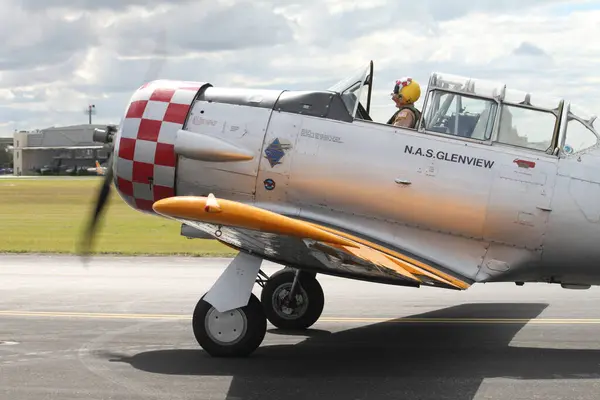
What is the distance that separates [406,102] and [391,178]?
95cm

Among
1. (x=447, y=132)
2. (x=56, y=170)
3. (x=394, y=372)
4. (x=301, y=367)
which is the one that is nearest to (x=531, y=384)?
(x=394, y=372)

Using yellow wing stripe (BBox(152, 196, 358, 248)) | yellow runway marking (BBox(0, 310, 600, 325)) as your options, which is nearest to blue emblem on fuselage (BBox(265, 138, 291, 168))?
yellow wing stripe (BBox(152, 196, 358, 248))

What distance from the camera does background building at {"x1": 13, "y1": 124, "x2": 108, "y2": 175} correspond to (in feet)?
344

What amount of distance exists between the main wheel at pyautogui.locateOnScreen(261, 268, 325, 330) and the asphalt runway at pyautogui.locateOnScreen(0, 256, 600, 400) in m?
0.24

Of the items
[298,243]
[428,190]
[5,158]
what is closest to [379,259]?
[298,243]

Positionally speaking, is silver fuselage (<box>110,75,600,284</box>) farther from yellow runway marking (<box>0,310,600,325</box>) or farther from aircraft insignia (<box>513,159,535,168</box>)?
yellow runway marking (<box>0,310,600,325</box>)

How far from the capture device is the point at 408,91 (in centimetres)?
884

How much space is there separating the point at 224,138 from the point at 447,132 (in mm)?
2296

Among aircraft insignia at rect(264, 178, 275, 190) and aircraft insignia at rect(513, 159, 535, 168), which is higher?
aircraft insignia at rect(513, 159, 535, 168)

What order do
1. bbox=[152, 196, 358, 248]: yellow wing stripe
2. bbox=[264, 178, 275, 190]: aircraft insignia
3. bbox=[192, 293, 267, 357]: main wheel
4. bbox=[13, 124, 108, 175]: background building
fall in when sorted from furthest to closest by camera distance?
bbox=[13, 124, 108, 175]: background building < bbox=[264, 178, 275, 190]: aircraft insignia < bbox=[192, 293, 267, 357]: main wheel < bbox=[152, 196, 358, 248]: yellow wing stripe

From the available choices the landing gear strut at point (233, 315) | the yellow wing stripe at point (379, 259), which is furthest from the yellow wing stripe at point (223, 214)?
the landing gear strut at point (233, 315)

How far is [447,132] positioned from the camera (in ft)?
28.1

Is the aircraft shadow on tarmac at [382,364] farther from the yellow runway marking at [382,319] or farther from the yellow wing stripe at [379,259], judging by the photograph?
the yellow wing stripe at [379,259]

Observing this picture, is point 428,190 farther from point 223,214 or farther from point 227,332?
point 223,214
